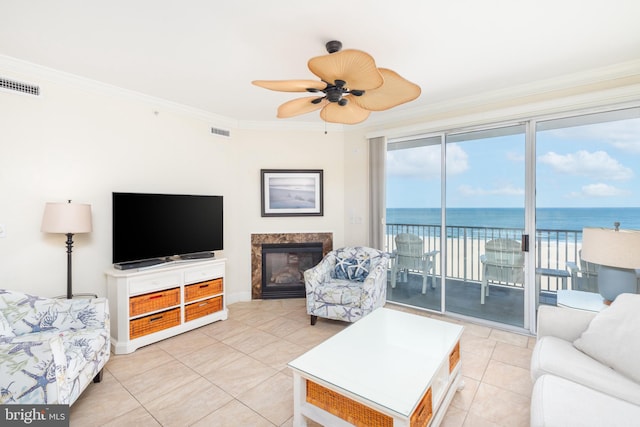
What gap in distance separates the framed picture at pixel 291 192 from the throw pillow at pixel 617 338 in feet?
10.5

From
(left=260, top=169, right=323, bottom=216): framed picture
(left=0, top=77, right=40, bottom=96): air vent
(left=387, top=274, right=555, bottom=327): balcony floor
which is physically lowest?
(left=387, top=274, right=555, bottom=327): balcony floor

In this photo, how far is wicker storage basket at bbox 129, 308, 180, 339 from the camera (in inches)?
110

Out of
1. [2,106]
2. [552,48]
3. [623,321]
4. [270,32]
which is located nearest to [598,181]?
[552,48]

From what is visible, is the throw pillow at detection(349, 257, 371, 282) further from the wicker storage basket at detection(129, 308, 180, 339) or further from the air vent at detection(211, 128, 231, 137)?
the air vent at detection(211, 128, 231, 137)

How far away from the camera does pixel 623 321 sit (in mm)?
1721

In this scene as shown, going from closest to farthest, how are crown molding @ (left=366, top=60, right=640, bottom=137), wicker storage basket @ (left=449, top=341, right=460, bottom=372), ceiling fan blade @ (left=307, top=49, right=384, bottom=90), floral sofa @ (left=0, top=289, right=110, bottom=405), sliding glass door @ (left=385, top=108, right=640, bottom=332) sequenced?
floral sofa @ (left=0, top=289, right=110, bottom=405) < ceiling fan blade @ (left=307, top=49, right=384, bottom=90) < wicker storage basket @ (left=449, top=341, right=460, bottom=372) < crown molding @ (left=366, top=60, right=640, bottom=137) < sliding glass door @ (left=385, top=108, right=640, bottom=332)

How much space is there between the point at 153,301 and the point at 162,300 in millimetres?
88

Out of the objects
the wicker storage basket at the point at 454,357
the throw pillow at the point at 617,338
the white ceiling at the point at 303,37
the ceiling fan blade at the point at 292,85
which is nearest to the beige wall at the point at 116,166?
the white ceiling at the point at 303,37

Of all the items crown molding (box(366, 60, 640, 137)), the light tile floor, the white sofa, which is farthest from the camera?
crown molding (box(366, 60, 640, 137))

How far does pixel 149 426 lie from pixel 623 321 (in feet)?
9.69

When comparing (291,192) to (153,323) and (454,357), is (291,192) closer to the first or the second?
(153,323)

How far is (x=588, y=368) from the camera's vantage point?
1645mm

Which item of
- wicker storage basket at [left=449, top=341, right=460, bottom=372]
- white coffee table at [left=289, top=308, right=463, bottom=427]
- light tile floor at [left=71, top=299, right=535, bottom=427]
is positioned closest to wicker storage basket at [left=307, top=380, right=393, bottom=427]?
white coffee table at [left=289, top=308, right=463, bottom=427]

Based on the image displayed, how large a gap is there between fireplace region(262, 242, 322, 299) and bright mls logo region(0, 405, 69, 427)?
282cm
